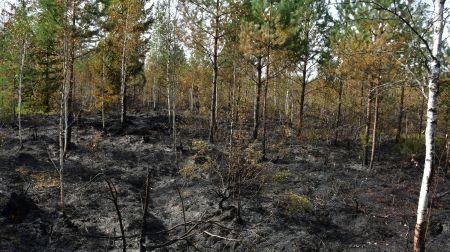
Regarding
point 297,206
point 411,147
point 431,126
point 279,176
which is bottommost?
point 297,206

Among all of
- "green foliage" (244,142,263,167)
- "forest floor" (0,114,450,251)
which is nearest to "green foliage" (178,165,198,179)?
"forest floor" (0,114,450,251)

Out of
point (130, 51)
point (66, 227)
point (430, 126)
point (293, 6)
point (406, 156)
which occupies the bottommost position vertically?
point (66, 227)

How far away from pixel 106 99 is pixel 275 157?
1260cm

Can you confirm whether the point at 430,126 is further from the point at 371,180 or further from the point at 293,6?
the point at 293,6

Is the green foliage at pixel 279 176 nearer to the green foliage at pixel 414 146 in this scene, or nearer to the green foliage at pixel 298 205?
the green foliage at pixel 298 205

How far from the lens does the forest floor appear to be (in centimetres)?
1086

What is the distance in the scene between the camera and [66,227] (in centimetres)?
1144

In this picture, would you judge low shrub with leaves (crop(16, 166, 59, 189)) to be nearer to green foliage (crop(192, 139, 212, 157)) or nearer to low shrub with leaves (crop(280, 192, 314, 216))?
green foliage (crop(192, 139, 212, 157))

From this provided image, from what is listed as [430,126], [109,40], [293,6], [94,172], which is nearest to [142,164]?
[94,172]

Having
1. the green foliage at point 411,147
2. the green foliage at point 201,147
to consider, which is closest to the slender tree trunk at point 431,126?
the green foliage at point 201,147

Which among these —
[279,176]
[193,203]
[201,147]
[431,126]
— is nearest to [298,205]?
[279,176]

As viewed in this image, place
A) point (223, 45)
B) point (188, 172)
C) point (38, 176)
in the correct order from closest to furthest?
point (38, 176)
point (188, 172)
point (223, 45)

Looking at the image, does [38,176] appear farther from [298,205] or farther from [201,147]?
[298,205]

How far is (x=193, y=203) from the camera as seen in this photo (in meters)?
13.8
